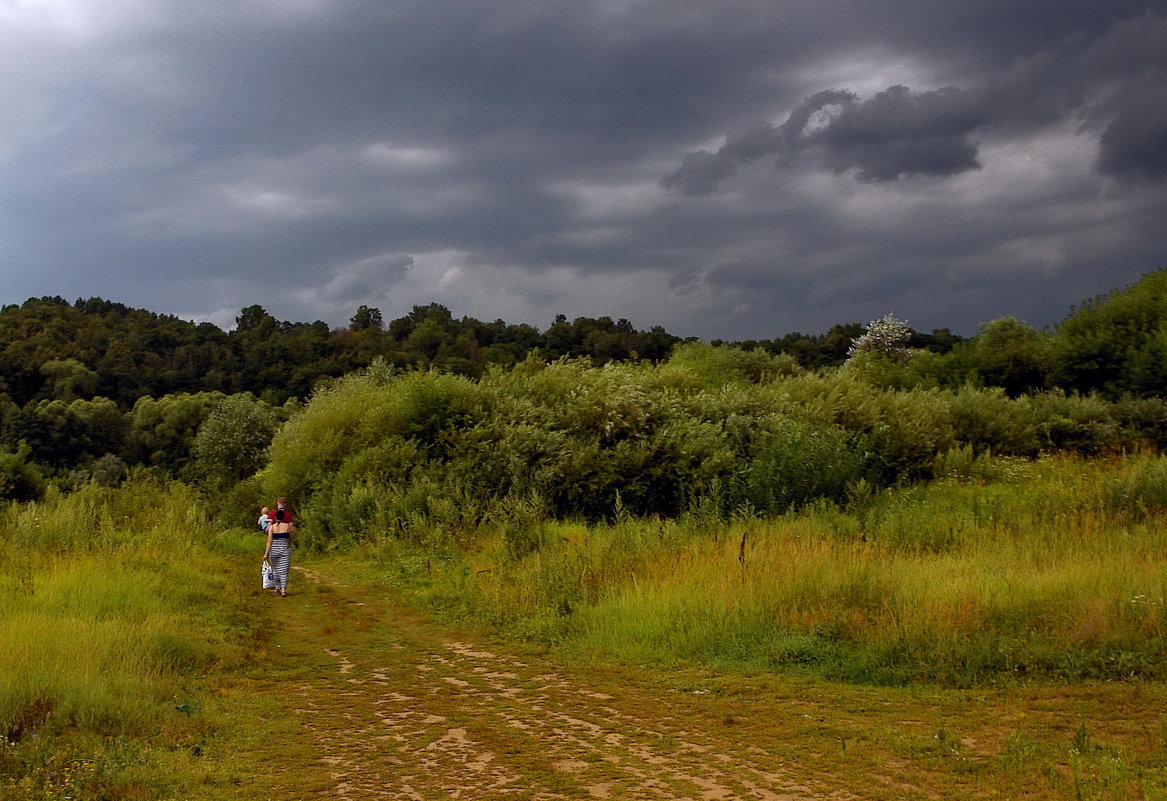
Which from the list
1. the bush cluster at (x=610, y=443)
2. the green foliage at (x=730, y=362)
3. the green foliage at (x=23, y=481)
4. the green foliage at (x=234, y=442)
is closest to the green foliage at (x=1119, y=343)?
the bush cluster at (x=610, y=443)

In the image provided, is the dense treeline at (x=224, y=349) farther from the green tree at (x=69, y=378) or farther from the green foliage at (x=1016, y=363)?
the green foliage at (x=1016, y=363)

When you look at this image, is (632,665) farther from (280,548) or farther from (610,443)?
(610,443)

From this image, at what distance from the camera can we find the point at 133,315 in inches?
3979

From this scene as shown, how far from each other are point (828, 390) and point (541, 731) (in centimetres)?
2360

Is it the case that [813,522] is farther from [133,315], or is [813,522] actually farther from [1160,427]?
[133,315]

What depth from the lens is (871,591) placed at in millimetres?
10328

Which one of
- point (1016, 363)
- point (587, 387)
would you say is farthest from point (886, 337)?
point (587, 387)

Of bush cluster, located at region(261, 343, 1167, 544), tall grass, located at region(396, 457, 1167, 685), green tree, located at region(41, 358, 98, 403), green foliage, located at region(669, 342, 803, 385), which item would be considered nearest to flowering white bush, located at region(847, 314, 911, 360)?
green foliage, located at region(669, 342, 803, 385)

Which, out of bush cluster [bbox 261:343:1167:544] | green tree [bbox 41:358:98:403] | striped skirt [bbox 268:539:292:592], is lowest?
striped skirt [bbox 268:539:292:592]

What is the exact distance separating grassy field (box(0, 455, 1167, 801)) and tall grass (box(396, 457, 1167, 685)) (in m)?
0.04

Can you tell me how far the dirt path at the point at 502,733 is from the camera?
5930 mm

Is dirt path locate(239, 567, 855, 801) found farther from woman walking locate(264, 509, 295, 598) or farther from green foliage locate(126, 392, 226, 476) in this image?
green foliage locate(126, 392, 226, 476)

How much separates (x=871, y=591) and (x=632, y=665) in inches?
126

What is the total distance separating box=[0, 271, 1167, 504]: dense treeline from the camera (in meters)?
23.7
